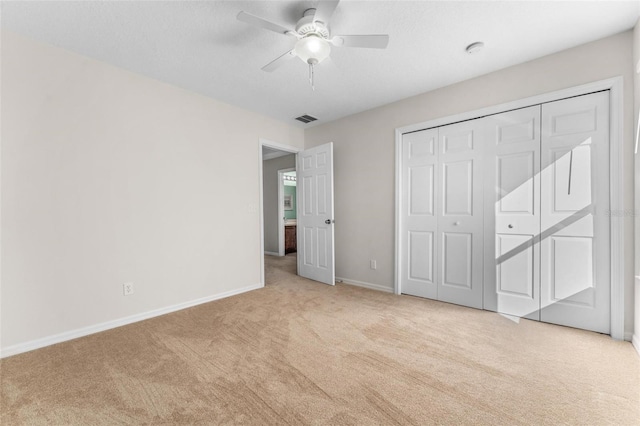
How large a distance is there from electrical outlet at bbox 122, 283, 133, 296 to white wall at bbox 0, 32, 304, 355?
46 mm

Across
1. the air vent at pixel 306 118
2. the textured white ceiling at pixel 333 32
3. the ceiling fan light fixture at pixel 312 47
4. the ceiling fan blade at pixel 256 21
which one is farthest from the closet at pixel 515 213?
the ceiling fan blade at pixel 256 21

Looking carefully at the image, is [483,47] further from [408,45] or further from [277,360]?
[277,360]

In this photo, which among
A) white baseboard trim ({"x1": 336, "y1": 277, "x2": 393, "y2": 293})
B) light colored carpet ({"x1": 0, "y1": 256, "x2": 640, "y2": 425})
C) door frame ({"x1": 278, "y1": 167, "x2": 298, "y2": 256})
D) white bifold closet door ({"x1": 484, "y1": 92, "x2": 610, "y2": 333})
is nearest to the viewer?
light colored carpet ({"x1": 0, "y1": 256, "x2": 640, "y2": 425})

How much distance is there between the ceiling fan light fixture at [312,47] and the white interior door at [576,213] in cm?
220

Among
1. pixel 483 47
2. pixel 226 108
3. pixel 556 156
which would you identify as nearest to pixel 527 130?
pixel 556 156

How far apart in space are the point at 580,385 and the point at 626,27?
2718 mm

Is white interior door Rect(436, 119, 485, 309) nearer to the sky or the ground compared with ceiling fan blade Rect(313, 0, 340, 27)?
nearer to the ground

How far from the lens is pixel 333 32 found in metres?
2.24

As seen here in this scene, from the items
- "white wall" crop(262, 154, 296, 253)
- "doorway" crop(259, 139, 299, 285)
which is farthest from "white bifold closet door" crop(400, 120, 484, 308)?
"white wall" crop(262, 154, 296, 253)

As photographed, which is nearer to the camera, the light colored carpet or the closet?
the light colored carpet

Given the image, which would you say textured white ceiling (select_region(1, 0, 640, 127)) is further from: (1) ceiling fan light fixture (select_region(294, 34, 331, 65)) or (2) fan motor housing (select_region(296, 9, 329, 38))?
(1) ceiling fan light fixture (select_region(294, 34, 331, 65))

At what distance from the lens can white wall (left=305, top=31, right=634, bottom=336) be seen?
2.24 m

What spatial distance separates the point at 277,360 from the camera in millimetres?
1983

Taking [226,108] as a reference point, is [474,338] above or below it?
below
